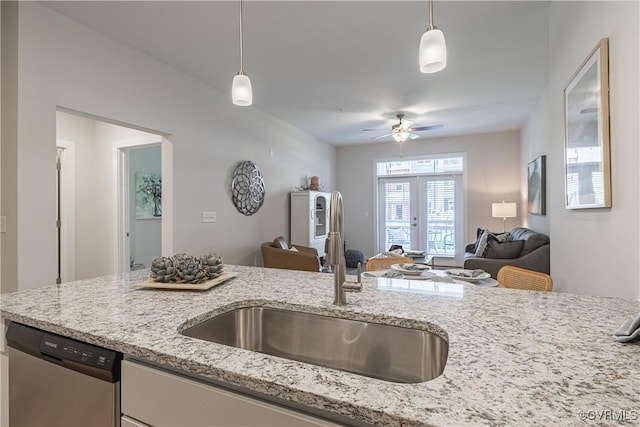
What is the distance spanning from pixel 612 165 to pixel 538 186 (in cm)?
316

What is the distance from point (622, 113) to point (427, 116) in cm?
392

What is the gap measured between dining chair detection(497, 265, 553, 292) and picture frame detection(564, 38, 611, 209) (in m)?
0.45

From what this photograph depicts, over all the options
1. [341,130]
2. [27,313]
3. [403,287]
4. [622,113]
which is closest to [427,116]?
[341,130]

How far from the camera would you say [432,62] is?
145cm

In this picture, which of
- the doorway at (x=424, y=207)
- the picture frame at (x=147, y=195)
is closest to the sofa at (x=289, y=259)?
the picture frame at (x=147, y=195)

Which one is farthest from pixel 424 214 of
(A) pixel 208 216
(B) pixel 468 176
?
(A) pixel 208 216

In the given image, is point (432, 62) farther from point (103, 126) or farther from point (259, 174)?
point (103, 126)

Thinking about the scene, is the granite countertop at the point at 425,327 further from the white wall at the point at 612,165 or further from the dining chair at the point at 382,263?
the dining chair at the point at 382,263

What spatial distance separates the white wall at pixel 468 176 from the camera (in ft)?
20.4

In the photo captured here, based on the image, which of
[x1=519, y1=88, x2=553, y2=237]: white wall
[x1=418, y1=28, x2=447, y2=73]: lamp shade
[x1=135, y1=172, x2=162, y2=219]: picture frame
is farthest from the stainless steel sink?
[x1=135, y1=172, x2=162, y2=219]: picture frame

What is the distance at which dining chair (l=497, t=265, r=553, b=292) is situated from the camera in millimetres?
1763

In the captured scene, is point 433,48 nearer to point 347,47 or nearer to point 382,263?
point 382,263

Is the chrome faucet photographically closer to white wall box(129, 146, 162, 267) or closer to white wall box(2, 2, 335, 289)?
white wall box(2, 2, 335, 289)

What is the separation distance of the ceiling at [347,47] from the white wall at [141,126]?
0.19 metres
